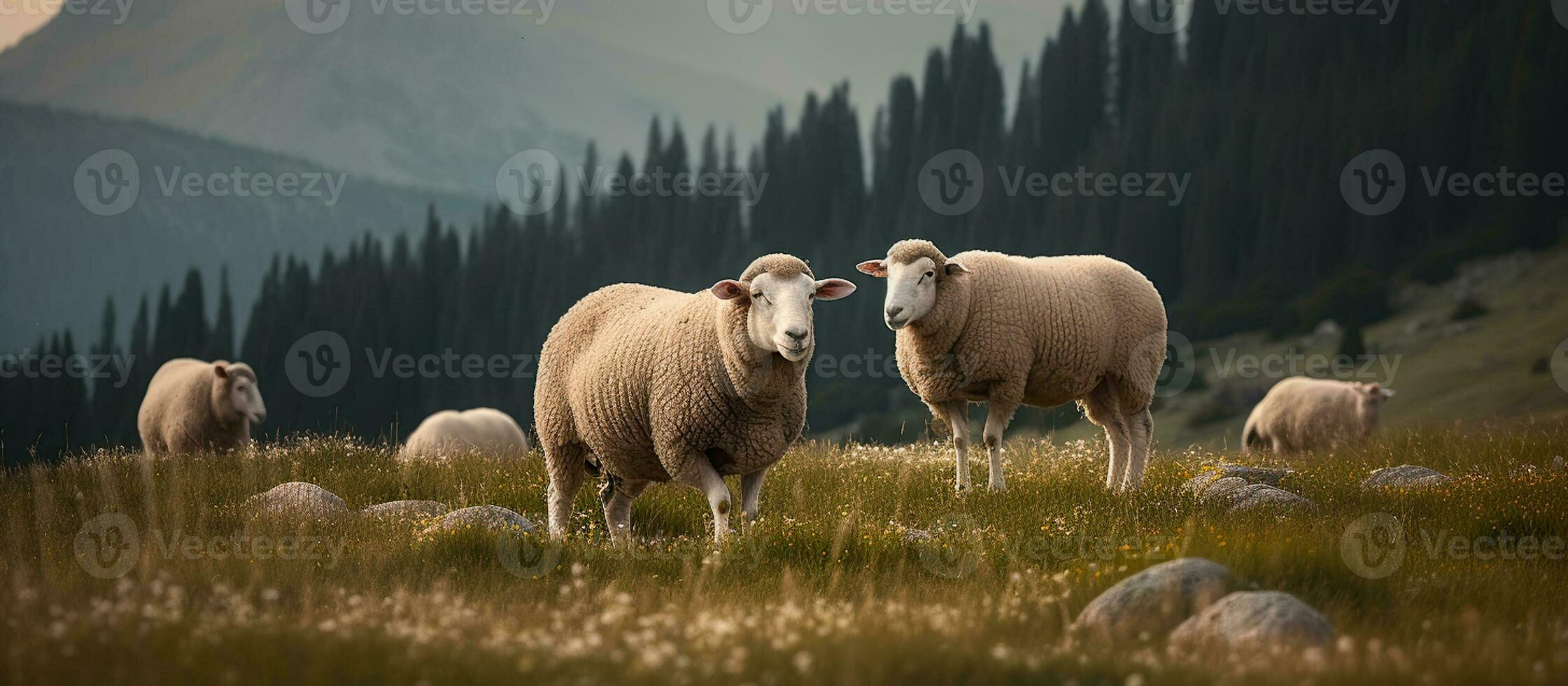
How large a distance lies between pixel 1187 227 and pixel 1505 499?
88634mm

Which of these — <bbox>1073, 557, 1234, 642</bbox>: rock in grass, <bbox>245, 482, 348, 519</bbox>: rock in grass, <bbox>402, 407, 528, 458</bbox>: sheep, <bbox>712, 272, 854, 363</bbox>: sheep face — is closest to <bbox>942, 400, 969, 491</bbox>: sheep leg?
<bbox>712, 272, 854, 363</bbox>: sheep face

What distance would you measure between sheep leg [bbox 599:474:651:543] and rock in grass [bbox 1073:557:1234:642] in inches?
191

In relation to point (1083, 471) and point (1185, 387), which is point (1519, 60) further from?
point (1083, 471)

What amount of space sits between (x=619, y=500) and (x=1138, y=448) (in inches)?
238

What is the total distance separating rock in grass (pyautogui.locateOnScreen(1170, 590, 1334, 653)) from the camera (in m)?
6.42

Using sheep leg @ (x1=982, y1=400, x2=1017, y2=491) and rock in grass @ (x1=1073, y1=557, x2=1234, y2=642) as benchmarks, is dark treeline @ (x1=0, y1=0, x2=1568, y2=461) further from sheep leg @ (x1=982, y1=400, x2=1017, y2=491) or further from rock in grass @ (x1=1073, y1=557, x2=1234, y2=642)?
rock in grass @ (x1=1073, y1=557, x2=1234, y2=642)

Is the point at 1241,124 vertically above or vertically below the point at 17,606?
above

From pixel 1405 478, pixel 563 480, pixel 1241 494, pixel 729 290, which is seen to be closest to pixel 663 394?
pixel 729 290

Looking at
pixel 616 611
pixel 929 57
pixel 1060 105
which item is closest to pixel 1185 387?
pixel 1060 105

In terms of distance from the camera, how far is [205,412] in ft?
67.2

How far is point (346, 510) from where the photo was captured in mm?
11688

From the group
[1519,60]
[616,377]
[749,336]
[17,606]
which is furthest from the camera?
[1519,60]

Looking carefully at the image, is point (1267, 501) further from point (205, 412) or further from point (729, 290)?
point (205, 412)

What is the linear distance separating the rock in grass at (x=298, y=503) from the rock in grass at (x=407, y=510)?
29 centimetres
